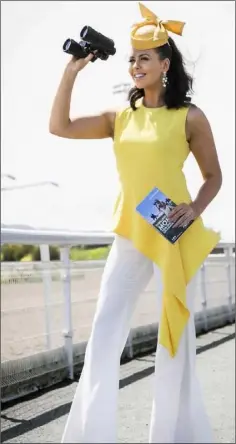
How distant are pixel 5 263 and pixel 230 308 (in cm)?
519

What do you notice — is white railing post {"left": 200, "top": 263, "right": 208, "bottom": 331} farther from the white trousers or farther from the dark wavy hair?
the dark wavy hair

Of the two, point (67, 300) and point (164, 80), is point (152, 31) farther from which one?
point (67, 300)

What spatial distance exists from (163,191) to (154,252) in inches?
7.5

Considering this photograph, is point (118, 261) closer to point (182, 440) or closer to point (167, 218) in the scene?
point (167, 218)

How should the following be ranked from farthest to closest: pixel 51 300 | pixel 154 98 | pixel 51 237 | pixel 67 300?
pixel 51 300 → pixel 67 300 → pixel 51 237 → pixel 154 98

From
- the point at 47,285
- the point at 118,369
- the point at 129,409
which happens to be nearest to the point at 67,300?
the point at 47,285

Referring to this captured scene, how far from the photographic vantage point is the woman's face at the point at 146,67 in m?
1.97

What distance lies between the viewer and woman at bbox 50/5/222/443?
190cm

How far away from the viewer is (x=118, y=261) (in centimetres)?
196

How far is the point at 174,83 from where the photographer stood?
203 cm


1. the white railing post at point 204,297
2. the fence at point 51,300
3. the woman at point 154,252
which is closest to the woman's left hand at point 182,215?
the woman at point 154,252

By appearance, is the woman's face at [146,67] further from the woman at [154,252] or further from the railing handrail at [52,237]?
the railing handrail at [52,237]

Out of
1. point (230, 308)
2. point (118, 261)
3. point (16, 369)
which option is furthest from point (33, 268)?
point (230, 308)

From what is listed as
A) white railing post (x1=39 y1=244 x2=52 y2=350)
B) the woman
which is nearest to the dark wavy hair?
the woman
